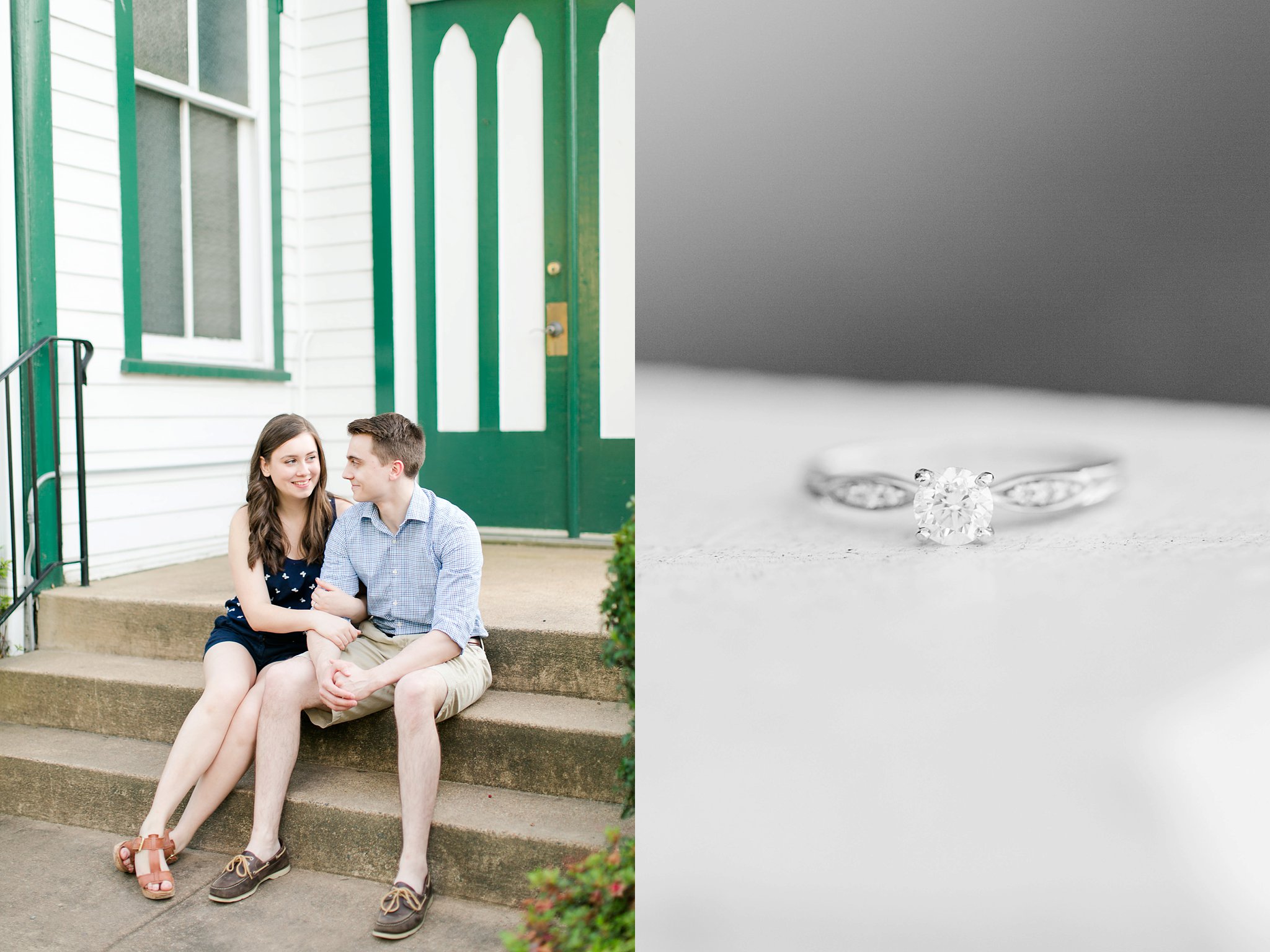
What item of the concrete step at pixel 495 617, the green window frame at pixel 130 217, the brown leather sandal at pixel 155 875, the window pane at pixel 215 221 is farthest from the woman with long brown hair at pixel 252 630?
the window pane at pixel 215 221

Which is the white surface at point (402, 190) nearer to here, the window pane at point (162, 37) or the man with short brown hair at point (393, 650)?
the window pane at point (162, 37)

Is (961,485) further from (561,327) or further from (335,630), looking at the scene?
(561,327)

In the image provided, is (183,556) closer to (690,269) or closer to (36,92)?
(36,92)

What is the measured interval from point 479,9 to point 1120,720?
4.09 metres

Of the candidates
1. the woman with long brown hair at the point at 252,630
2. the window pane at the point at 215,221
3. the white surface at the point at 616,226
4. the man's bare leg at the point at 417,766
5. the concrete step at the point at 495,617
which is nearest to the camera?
the man's bare leg at the point at 417,766

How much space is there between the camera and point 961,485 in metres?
1.55

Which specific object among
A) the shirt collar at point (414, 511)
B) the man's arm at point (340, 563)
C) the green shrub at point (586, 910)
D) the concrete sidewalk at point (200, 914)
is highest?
the shirt collar at point (414, 511)

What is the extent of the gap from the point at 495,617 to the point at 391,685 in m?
0.50

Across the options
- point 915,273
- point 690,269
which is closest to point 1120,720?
point 915,273

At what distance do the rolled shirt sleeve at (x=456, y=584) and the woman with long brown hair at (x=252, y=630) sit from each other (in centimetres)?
27

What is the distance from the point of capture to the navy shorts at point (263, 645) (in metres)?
2.87

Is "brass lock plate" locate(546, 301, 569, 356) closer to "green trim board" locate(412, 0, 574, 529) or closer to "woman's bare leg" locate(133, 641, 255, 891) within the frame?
"green trim board" locate(412, 0, 574, 529)

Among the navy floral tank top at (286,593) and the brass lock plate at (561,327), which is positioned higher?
the brass lock plate at (561,327)

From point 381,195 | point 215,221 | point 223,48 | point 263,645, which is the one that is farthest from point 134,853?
point 223,48
